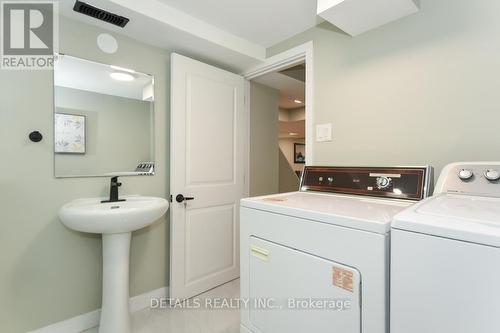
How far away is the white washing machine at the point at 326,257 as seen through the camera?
780mm

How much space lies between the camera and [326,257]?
893mm

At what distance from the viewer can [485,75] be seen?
46.3 inches

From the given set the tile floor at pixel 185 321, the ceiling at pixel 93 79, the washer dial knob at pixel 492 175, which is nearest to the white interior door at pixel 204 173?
the tile floor at pixel 185 321

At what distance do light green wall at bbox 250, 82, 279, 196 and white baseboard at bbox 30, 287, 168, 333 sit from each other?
1.37 meters

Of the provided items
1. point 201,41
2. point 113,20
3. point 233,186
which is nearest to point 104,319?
point 233,186

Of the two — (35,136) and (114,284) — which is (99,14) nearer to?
(35,136)

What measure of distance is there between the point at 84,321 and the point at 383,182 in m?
2.11

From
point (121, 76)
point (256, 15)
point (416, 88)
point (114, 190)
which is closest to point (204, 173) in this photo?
point (114, 190)

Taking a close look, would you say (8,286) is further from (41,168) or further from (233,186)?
(233,186)

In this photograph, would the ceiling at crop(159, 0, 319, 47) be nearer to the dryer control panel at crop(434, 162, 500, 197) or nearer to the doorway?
the doorway

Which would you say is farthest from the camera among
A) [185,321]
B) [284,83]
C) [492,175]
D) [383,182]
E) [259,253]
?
[284,83]

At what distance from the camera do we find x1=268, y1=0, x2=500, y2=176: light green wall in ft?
3.89

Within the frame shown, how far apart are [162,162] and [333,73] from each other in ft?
4.93

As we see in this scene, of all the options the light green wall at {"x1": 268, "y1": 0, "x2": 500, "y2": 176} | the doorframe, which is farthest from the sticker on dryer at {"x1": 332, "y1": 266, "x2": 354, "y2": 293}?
the doorframe
